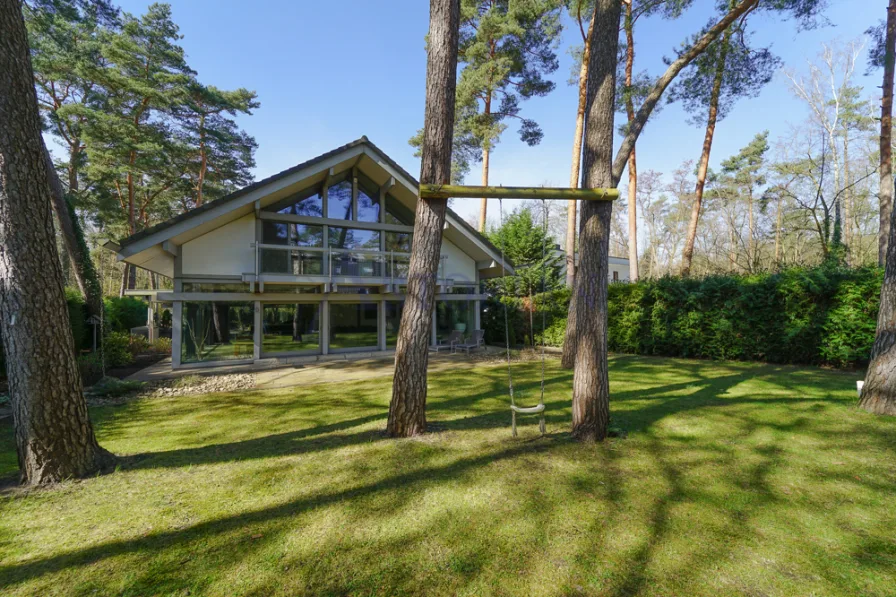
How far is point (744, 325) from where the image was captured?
1032cm

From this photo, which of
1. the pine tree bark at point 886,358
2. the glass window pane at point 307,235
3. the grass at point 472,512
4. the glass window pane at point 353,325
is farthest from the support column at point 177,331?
the pine tree bark at point 886,358

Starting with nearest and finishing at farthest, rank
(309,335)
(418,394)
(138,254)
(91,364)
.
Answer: (418,394) → (91,364) → (138,254) → (309,335)

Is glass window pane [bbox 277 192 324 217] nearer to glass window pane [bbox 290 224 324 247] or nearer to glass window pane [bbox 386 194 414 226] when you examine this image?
glass window pane [bbox 290 224 324 247]

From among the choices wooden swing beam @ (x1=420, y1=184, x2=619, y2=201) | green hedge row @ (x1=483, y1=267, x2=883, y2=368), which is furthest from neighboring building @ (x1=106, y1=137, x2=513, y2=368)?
green hedge row @ (x1=483, y1=267, x2=883, y2=368)

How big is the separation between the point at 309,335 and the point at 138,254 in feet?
16.1

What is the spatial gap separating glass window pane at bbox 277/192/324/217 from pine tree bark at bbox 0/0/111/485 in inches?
330

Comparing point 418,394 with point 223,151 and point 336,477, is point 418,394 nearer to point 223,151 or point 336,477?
point 336,477

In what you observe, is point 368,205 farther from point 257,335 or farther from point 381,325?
point 257,335

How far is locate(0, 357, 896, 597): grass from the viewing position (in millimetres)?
2271

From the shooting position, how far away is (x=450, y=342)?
14.2 m

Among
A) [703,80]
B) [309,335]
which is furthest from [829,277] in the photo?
[309,335]

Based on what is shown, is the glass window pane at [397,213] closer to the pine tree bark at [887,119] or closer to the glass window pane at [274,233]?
the glass window pane at [274,233]

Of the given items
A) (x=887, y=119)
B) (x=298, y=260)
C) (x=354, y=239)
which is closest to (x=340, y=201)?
(x=354, y=239)

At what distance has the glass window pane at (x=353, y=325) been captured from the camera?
12570mm
